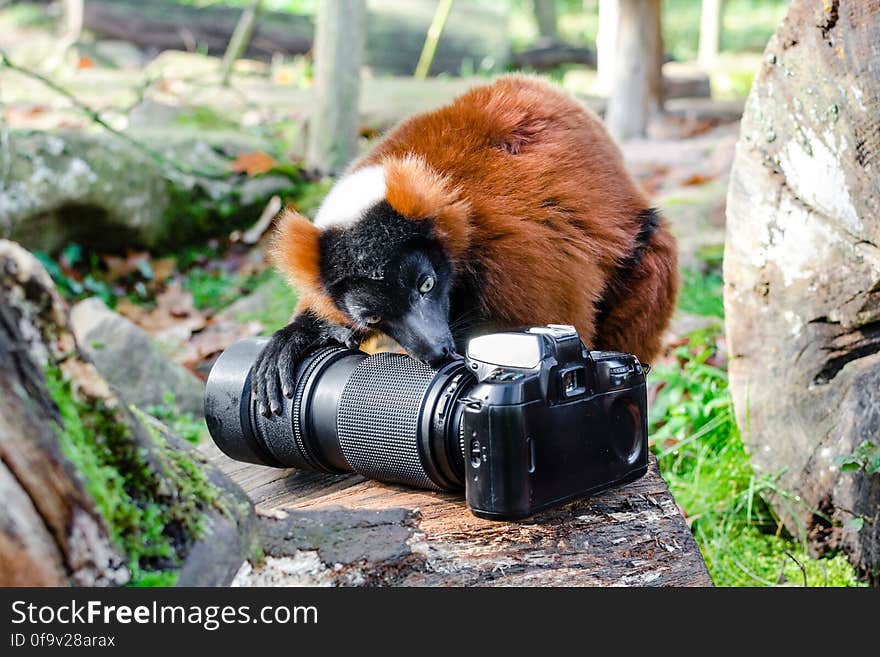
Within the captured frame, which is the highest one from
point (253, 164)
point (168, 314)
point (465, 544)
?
point (253, 164)

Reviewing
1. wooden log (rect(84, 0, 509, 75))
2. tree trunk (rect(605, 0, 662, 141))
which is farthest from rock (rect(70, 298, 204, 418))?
wooden log (rect(84, 0, 509, 75))

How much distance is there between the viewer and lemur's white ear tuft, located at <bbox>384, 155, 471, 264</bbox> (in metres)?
2.82

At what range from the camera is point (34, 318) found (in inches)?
65.5

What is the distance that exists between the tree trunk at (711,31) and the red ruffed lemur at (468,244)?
11.1m

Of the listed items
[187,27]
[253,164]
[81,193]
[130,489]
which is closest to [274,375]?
[130,489]

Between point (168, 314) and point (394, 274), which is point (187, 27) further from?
point (394, 274)

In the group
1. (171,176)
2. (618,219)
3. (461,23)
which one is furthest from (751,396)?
(461,23)

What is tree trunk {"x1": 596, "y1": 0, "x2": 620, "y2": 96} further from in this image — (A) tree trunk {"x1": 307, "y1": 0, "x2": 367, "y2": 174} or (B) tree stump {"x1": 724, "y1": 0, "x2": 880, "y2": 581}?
(B) tree stump {"x1": 724, "y1": 0, "x2": 880, "y2": 581}

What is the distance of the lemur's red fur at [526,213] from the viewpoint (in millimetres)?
2959

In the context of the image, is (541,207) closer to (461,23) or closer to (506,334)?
(506,334)

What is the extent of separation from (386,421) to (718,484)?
1.80 metres

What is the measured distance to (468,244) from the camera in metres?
2.96
